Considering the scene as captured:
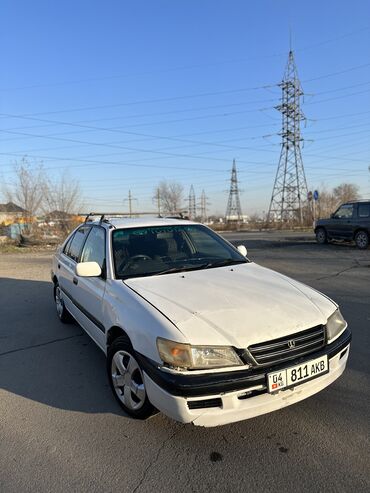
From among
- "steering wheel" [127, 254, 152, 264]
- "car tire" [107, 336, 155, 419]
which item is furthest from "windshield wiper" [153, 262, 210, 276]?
"car tire" [107, 336, 155, 419]

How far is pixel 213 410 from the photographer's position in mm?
2350

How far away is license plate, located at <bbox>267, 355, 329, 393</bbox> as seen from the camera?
2428 millimetres

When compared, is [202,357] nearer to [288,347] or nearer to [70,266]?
[288,347]

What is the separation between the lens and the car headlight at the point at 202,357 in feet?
7.83

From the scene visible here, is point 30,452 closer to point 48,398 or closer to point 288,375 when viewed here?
point 48,398

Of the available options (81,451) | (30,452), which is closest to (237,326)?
(81,451)

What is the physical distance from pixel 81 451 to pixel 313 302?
6.72ft

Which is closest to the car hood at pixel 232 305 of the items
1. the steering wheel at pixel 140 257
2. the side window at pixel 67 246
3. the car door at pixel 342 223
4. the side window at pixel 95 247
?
the steering wheel at pixel 140 257

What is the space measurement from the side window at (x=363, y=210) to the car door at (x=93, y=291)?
13.1 meters

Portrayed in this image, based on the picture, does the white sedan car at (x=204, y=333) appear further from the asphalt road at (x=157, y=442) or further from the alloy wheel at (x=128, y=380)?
the asphalt road at (x=157, y=442)

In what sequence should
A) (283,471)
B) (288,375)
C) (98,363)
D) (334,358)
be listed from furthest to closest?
(98,363) → (334,358) → (288,375) → (283,471)

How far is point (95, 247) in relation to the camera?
165 inches

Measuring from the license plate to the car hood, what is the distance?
0.79 feet

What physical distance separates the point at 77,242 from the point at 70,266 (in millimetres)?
360
